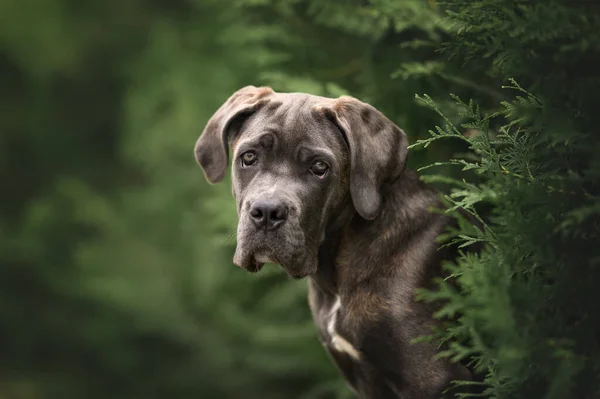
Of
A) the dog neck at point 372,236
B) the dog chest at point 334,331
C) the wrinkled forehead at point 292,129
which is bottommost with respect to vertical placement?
the dog chest at point 334,331

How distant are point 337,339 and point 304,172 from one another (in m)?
0.92

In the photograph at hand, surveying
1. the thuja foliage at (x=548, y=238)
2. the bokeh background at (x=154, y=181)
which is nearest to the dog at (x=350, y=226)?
the thuja foliage at (x=548, y=238)

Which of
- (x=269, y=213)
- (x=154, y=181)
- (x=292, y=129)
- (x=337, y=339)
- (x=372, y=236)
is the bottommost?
(x=154, y=181)

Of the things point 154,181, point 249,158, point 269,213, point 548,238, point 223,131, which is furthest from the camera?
point 154,181

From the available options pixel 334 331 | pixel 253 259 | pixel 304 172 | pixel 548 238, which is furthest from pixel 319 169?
pixel 548 238

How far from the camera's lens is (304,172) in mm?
4352

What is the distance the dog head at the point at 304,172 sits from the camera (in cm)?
421

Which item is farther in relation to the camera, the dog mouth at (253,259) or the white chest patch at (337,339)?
the white chest patch at (337,339)

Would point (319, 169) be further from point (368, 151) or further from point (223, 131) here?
point (223, 131)

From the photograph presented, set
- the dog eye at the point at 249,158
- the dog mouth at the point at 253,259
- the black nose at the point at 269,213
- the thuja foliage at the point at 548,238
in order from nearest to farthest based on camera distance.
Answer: the thuja foliage at the point at 548,238 < the black nose at the point at 269,213 < the dog mouth at the point at 253,259 < the dog eye at the point at 249,158

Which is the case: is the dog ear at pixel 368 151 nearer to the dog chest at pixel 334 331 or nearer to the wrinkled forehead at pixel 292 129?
the wrinkled forehead at pixel 292 129

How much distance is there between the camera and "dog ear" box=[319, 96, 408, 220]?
A: 4.36m

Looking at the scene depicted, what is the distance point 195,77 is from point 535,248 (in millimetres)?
6601

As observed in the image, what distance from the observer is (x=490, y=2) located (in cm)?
383
